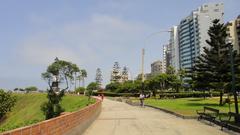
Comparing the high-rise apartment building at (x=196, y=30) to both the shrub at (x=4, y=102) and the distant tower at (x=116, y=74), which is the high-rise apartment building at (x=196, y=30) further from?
the shrub at (x=4, y=102)

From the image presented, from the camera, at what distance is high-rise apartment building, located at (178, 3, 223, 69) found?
169 meters

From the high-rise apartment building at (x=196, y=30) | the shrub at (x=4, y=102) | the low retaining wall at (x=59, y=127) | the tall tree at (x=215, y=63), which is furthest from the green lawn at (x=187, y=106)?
the high-rise apartment building at (x=196, y=30)

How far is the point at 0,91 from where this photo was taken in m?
74.0

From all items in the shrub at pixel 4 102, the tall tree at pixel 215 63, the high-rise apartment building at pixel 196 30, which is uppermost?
the high-rise apartment building at pixel 196 30

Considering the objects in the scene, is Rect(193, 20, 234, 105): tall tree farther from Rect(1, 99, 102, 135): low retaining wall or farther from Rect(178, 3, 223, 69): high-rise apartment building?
Rect(178, 3, 223, 69): high-rise apartment building

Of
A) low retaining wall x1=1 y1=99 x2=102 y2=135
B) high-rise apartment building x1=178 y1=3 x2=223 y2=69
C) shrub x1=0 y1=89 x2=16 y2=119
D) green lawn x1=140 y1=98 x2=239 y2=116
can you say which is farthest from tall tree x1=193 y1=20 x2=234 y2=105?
high-rise apartment building x1=178 y1=3 x2=223 y2=69

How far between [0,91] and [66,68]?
5293 centimetres

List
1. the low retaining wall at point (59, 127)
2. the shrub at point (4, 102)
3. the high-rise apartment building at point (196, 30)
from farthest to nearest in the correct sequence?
1. the high-rise apartment building at point (196, 30)
2. the shrub at point (4, 102)
3. the low retaining wall at point (59, 127)

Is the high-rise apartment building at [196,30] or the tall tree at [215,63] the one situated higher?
the high-rise apartment building at [196,30]

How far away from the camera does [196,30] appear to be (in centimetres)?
17412

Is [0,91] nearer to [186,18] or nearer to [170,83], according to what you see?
[170,83]

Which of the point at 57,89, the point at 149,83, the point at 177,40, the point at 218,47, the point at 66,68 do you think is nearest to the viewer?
the point at 57,89

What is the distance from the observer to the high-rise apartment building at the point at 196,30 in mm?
168875

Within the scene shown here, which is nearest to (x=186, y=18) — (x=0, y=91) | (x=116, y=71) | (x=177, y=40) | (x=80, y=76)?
(x=177, y=40)
